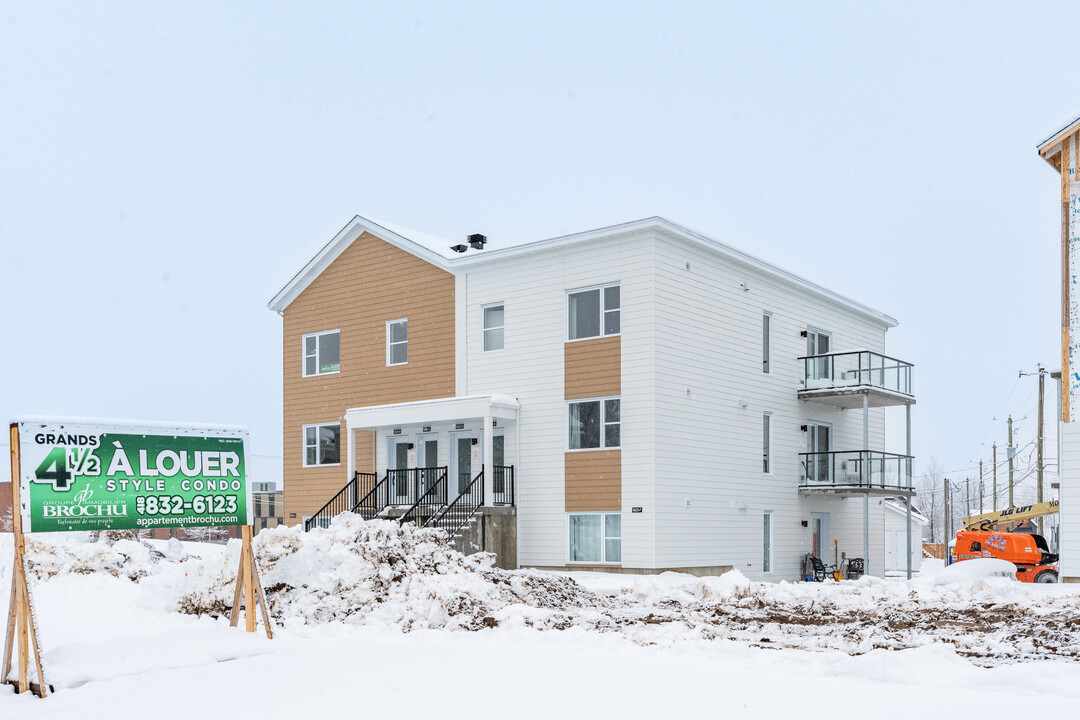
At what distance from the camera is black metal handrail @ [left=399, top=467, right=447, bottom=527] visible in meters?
25.1

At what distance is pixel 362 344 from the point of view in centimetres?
2958

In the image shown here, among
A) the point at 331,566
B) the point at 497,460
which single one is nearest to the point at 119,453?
the point at 331,566

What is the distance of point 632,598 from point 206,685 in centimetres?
907

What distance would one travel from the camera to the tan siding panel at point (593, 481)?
24328 mm

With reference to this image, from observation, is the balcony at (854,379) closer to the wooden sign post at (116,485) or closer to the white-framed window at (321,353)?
the white-framed window at (321,353)

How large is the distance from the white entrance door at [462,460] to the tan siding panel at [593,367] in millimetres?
3142

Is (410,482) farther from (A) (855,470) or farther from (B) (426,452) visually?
(A) (855,470)

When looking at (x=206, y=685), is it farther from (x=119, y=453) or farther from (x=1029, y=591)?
(x=1029, y=591)

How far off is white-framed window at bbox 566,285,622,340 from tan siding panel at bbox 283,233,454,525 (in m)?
3.70

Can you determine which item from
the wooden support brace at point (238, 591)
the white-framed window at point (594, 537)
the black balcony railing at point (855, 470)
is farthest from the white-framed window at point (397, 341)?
the wooden support brace at point (238, 591)

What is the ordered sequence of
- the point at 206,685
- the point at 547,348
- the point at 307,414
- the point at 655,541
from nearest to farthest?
the point at 206,685, the point at 655,541, the point at 547,348, the point at 307,414

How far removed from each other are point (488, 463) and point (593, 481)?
252 centimetres

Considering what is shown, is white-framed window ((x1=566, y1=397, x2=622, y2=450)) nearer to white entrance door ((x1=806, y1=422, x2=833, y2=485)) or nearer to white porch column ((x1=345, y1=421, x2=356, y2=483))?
white porch column ((x1=345, y1=421, x2=356, y2=483))

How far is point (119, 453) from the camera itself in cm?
1080
